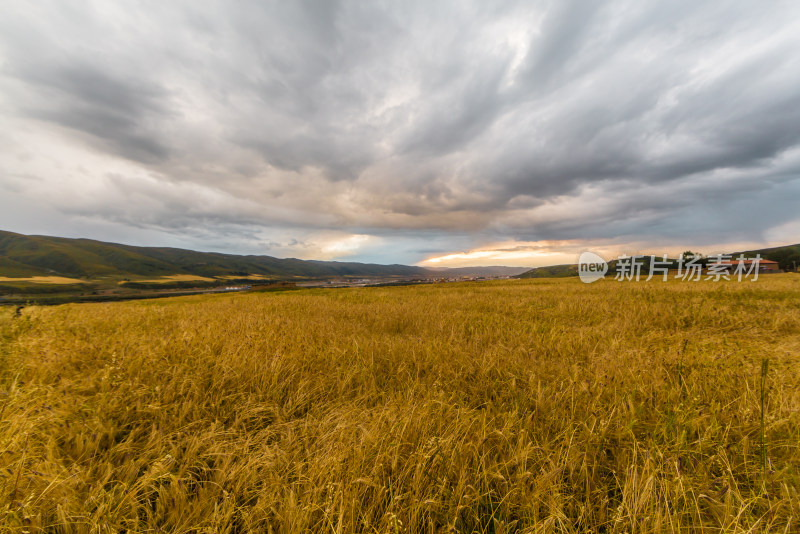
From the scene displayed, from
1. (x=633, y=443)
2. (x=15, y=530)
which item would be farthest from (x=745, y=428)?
(x=15, y=530)

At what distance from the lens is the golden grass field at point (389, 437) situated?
1.57m

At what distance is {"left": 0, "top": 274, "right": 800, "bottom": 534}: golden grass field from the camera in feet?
5.16

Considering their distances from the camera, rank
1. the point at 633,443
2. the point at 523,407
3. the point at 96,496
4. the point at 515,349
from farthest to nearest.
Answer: the point at 515,349, the point at 523,407, the point at 633,443, the point at 96,496

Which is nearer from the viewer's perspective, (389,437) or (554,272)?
(389,437)

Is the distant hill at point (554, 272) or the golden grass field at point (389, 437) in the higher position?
the distant hill at point (554, 272)

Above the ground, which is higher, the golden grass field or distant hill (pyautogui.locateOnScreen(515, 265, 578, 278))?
distant hill (pyautogui.locateOnScreen(515, 265, 578, 278))

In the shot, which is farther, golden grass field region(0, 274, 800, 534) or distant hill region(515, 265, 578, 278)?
distant hill region(515, 265, 578, 278)

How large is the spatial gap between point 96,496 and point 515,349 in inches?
180

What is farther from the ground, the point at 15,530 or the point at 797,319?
the point at 797,319

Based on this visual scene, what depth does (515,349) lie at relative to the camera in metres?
4.43

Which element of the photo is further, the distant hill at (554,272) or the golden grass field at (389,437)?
the distant hill at (554,272)

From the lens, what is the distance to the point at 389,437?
6.93 ft

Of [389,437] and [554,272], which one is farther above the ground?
[554,272]

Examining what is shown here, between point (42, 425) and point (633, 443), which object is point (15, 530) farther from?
point (633, 443)
